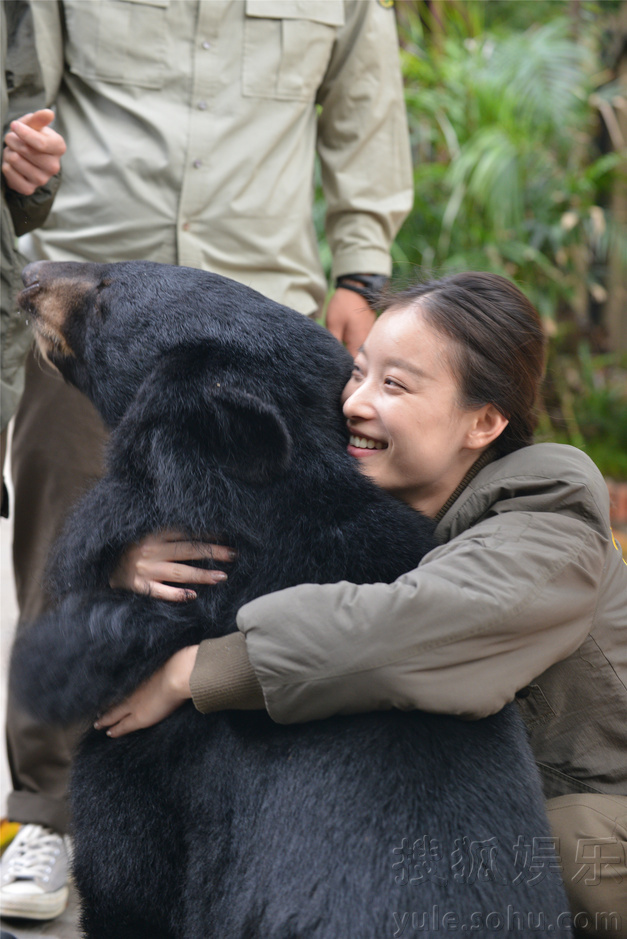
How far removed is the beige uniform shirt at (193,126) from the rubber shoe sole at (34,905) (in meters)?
1.85

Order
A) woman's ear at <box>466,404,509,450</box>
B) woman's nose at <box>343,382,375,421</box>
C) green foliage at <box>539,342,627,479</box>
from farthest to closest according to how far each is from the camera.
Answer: green foliage at <box>539,342,627,479</box> → woman's ear at <box>466,404,509,450</box> → woman's nose at <box>343,382,375,421</box>

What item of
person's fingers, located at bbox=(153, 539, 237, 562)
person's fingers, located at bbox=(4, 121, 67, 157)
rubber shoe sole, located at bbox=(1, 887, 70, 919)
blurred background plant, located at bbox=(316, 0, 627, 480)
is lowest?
rubber shoe sole, located at bbox=(1, 887, 70, 919)

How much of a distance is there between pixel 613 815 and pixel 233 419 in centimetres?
113

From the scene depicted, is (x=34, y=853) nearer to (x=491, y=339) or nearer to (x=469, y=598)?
(x=469, y=598)

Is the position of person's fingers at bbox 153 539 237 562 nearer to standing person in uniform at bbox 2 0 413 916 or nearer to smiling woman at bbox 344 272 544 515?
smiling woman at bbox 344 272 544 515

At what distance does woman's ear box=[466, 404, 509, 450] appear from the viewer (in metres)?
2.04

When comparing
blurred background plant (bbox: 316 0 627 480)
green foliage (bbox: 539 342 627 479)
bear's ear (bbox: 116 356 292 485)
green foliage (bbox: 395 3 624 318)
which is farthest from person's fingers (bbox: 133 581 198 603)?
green foliage (bbox: 539 342 627 479)

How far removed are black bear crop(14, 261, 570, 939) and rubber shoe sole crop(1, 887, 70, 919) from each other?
30.3 inches

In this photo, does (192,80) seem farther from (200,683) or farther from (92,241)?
(200,683)

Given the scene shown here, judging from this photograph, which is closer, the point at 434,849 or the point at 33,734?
the point at 434,849

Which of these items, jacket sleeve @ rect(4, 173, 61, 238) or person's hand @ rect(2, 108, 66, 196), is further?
jacket sleeve @ rect(4, 173, 61, 238)

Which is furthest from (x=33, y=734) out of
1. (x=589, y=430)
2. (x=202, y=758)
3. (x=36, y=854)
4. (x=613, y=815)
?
(x=589, y=430)

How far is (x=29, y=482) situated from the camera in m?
2.72

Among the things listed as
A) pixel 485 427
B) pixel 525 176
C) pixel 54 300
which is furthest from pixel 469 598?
pixel 525 176
